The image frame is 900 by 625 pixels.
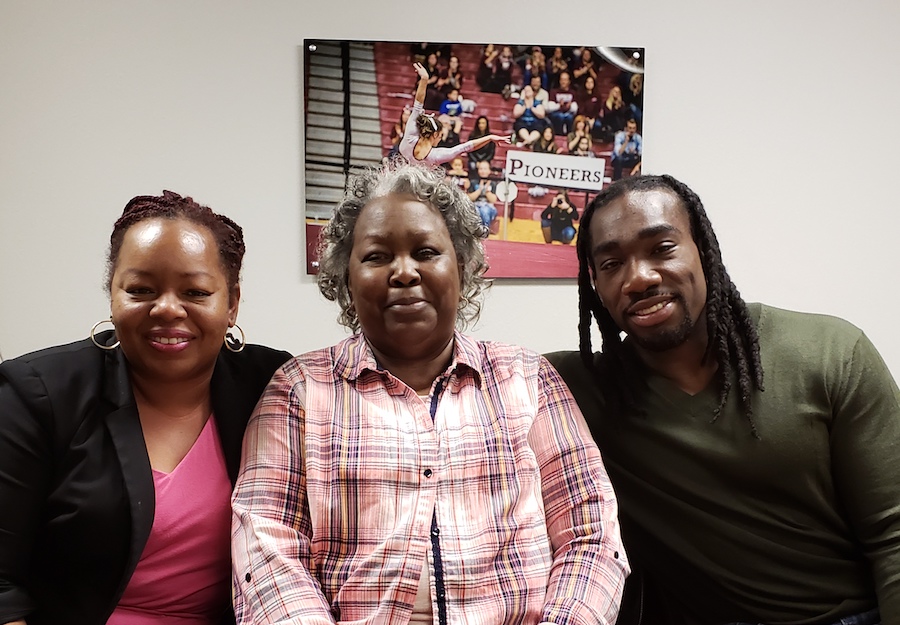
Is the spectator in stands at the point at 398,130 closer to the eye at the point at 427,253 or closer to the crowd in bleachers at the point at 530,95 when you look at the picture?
the crowd in bleachers at the point at 530,95

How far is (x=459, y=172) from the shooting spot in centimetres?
215

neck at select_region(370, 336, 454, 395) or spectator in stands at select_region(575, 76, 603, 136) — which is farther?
spectator in stands at select_region(575, 76, 603, 136)

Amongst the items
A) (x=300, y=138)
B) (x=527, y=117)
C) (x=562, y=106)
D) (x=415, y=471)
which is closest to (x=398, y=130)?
(x=300, y=138)

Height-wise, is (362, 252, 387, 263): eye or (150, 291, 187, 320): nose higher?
(362, 252, 387, 263): eye

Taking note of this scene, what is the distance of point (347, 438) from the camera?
127 centimetres

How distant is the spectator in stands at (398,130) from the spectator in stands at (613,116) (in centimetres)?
60

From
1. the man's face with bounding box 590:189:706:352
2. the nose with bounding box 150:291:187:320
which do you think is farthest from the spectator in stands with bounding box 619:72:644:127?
the nose with bounding box 150:291:187:320

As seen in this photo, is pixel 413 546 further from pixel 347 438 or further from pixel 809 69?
pixel 809 69

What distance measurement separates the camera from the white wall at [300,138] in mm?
2027

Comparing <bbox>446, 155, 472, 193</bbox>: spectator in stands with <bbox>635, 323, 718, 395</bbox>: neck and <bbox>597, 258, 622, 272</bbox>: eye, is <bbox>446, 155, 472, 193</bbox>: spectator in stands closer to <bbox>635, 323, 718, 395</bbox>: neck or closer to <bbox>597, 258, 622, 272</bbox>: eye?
<bbox>597, 258, 622, 272</bbox>: eye

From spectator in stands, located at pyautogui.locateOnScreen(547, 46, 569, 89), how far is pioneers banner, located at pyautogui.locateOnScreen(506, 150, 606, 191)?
0.22 metres

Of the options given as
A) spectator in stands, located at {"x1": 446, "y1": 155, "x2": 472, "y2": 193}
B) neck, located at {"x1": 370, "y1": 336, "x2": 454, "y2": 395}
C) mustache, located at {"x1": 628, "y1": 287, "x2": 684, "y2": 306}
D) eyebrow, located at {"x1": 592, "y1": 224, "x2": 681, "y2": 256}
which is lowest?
neck, located at {"x1": 370, "y1": 336, "x2": 454, "y2": 395}

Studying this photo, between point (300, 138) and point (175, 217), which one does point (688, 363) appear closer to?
point (175, 217)

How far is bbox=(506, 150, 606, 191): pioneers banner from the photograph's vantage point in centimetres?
218
